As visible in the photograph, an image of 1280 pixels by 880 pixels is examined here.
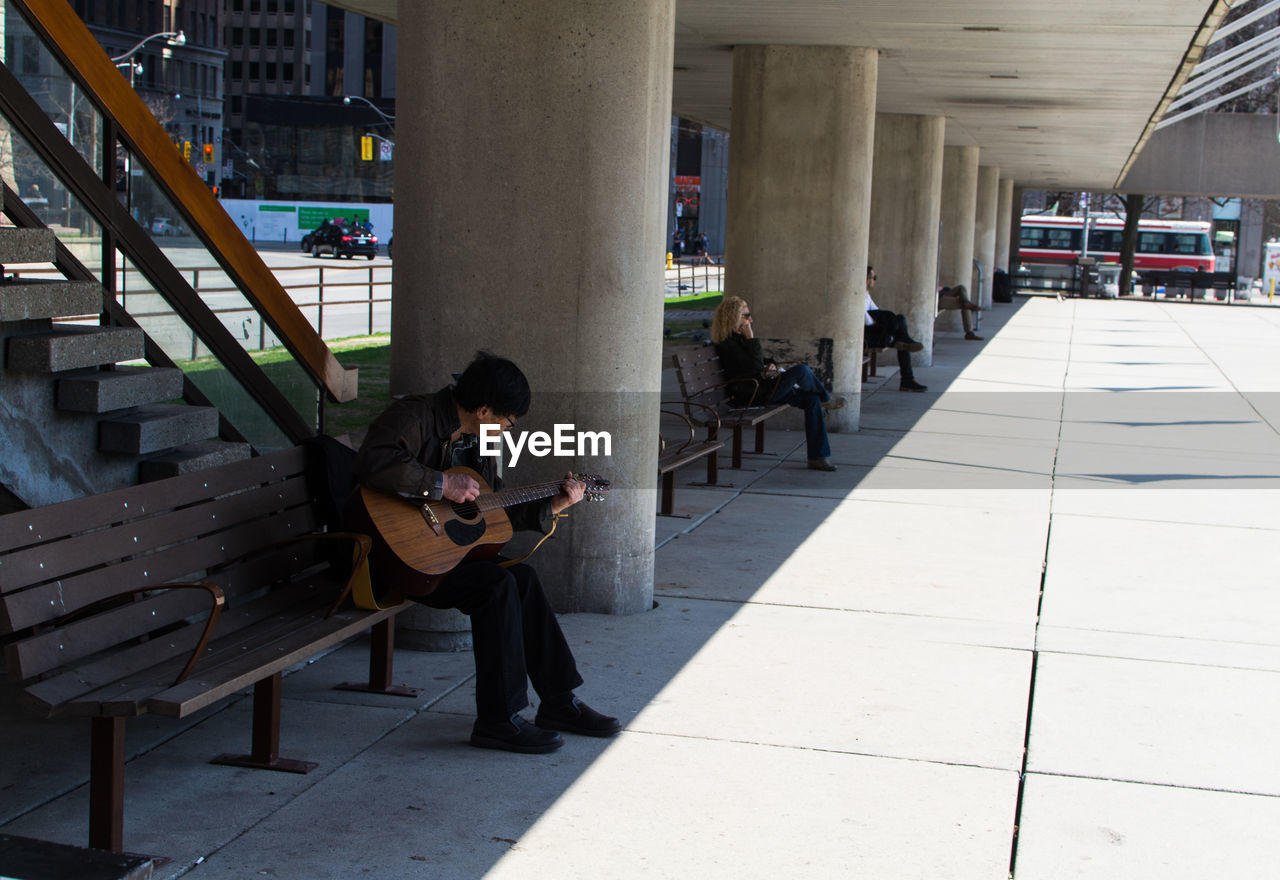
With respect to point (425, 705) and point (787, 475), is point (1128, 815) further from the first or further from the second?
point (787, 475)

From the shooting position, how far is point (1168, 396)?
16.8 meters

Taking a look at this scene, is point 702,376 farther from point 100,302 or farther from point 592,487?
point 100,302

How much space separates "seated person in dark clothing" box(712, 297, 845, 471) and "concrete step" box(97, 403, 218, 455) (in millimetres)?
5473

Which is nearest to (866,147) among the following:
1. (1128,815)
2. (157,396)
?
(157,396)

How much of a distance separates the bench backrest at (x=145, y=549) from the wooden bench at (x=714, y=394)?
199 inches

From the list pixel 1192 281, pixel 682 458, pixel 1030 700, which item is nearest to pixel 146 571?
pixel 1030 700

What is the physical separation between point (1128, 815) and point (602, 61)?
11.7 ft

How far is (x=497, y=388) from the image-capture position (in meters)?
4.76

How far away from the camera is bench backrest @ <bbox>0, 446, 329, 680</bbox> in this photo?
3729mm

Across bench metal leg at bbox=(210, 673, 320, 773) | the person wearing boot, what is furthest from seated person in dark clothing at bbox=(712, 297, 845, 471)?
the person wearing boot

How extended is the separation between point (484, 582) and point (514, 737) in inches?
20.3

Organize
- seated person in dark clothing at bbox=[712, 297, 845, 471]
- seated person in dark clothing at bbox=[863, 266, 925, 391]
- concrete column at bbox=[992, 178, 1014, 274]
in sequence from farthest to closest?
concrete column at bbox=[992, 178, 1014, 274] → seated person in dark clothing at bbox=[863, 266, 925, 391] → seated person in dark clothing at bbox=[712, 297, 845, 471]

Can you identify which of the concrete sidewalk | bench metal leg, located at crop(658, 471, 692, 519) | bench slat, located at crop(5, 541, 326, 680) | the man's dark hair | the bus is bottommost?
the concrete sidewalk

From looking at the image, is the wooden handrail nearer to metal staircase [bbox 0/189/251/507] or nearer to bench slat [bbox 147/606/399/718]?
metal staircase [bbox 0/189/251/507]
